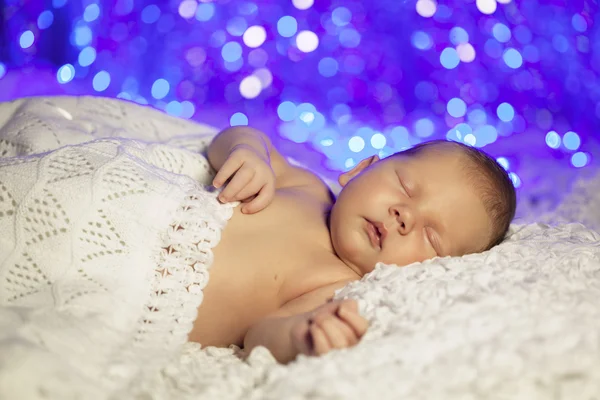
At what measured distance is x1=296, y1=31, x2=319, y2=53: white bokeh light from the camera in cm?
218

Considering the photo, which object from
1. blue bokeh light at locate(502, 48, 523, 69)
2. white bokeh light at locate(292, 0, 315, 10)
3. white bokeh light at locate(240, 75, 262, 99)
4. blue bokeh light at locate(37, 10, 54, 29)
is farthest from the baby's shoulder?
blue bokeh light at locate(37, 10, 54, 29)

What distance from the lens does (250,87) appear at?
A: 88.4 inches

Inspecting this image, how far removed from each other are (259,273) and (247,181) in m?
0.19

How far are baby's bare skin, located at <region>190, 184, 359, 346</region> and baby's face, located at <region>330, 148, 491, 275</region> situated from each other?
0.23 feet

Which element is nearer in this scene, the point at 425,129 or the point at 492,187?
the point at 492,187

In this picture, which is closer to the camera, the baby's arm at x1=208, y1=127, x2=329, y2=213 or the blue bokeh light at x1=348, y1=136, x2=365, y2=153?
the baby's arm at x1=208, y1=127, x2=329, y2=213

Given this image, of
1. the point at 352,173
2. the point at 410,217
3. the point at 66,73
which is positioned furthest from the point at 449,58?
the point at 66,73

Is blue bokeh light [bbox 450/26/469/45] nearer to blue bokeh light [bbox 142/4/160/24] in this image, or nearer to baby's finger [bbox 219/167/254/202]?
blue bokeh light [bbox 142/4/160/24]

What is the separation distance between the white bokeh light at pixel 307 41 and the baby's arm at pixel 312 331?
1356 mm

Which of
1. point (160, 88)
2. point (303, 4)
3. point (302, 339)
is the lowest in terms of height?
point (302, 339)

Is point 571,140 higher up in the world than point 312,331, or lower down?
higher up

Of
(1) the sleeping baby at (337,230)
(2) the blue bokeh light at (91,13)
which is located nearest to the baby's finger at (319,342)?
(1) the sleeping baby at (337,230)

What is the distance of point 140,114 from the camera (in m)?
1.72

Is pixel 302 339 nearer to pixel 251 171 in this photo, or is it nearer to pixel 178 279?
pixel 178 279
